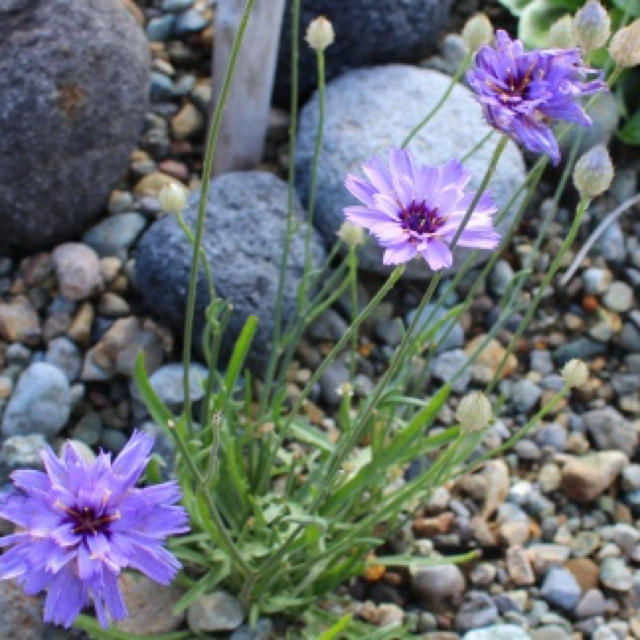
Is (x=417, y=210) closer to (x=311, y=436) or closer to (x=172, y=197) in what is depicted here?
(x=172, y=197)

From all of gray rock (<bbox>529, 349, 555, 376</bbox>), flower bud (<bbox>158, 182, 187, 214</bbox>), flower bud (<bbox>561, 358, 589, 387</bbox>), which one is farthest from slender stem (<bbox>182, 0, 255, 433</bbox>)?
gray rock (<bbox>529, 349, 555, 376</bbox>)

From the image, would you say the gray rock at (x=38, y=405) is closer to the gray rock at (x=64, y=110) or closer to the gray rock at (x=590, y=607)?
the gray rock at (x=64, y=110)

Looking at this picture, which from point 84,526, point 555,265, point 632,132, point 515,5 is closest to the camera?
A: point 84,526

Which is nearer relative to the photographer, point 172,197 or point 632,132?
point 172,197

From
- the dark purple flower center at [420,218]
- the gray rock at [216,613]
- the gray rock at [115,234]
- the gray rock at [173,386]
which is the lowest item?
the gray rock at [216,613]

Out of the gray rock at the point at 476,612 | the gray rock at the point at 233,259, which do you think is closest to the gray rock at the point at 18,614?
the gray rock at the point at 233,259

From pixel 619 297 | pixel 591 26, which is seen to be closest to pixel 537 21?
pixel 619 297

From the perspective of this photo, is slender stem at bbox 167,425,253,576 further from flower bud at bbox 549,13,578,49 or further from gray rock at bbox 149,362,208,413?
flower bud at bbox 549,13,578,49
